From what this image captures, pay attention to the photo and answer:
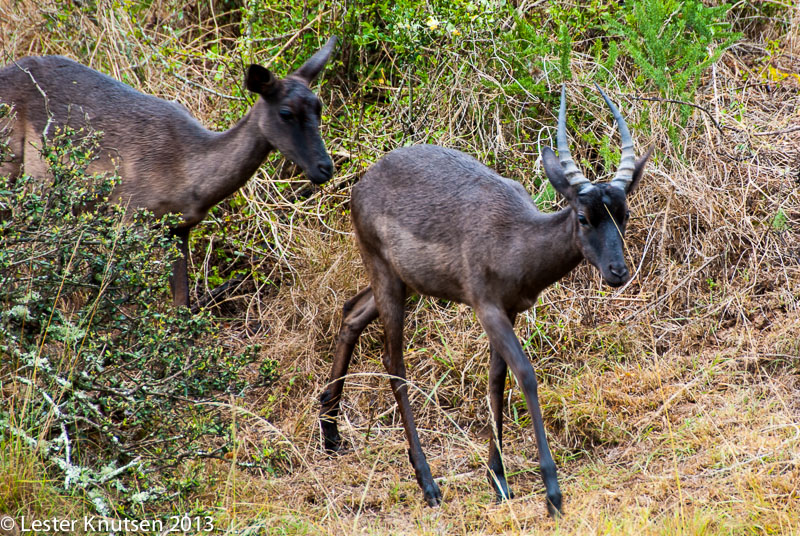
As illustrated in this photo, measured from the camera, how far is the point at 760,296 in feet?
22.1

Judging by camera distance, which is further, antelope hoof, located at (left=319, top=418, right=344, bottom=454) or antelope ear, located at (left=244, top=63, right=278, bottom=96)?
antelope hoof, located at (left=319, top=418, right=344, bottom=454)

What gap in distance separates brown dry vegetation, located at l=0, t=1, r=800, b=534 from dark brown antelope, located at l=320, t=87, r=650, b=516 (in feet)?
1.03

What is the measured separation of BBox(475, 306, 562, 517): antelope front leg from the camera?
4949 mm

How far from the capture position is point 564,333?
673 centimetres

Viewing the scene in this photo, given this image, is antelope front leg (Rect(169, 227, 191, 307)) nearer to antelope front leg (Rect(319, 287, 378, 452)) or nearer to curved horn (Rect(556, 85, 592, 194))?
antelope front leg (Rect(319, 287, 378, 452))

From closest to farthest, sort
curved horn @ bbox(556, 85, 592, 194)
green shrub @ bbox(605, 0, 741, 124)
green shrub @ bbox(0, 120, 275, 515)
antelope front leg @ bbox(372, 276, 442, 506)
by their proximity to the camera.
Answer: green shrub @ bbox(0, 120, 275, 515)
curved horn @ bbox(556, 85, 592, 194)
antelope front leg @ bbox(372, 276, 442, 506)
green shrub @ bbox(605, 0, 741, 124)

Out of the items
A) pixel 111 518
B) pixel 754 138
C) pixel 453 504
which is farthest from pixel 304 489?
pixel 754 138

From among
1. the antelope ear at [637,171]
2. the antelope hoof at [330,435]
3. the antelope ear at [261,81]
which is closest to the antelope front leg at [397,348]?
the antelope hoof at [330,435]

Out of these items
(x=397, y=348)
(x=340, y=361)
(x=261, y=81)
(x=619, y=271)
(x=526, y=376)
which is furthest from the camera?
(x=340, y=361)

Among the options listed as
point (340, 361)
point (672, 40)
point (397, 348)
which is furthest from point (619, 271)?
point (672, 40)

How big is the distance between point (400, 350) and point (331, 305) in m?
1.24

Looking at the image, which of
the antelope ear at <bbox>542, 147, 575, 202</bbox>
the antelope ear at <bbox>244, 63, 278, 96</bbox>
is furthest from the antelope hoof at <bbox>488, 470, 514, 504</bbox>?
the antelope ear at <bbox>244, 63, 278, 96</bbox>

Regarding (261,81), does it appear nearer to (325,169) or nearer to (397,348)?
(325,169)

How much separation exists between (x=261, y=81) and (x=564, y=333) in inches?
111
